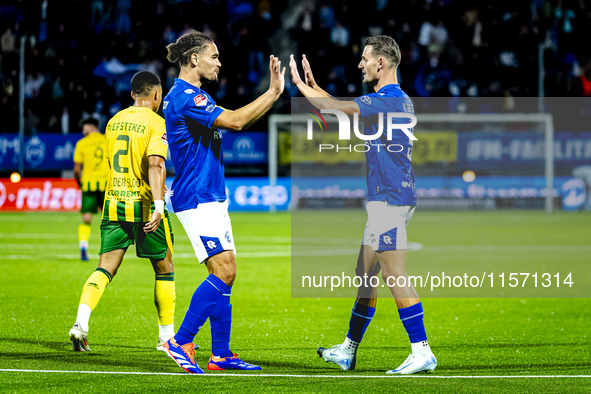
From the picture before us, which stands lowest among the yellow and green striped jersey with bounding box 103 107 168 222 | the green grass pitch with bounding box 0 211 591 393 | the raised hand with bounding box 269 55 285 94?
the green grass pitch with bounding box 0 211 591 393

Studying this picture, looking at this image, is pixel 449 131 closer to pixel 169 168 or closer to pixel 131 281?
pixel 169 168

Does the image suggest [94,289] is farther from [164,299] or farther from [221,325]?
[221,325]

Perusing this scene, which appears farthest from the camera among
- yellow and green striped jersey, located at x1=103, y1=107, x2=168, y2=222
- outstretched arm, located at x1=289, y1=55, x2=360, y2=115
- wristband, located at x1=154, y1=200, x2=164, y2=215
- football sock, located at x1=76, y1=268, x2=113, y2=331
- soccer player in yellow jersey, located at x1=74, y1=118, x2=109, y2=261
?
soccer player in yellow jersey, located at x1=74, y1=118, x2=109, y2=261

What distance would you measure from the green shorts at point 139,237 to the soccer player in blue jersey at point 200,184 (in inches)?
33.0

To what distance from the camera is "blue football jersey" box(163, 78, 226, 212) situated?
195 inches

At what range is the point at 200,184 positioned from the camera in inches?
195

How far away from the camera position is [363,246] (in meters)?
5.16

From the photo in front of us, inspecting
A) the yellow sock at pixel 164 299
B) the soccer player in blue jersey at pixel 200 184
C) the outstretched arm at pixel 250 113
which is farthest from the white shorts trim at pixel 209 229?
the yellow sock at pixel 164 299

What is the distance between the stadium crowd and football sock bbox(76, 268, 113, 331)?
68.7 ft

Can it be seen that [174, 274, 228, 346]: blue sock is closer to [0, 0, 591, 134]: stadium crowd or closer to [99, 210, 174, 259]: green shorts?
[99, 210, 174, 259]: green shorts

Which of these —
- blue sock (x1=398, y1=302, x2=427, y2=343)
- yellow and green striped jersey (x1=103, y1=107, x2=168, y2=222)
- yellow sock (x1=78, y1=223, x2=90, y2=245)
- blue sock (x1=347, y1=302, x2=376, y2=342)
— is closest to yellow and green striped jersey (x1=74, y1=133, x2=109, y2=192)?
yellow sock (x1=78, y1=223, x2=90, y2=245)

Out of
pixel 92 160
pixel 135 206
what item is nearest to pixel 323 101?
pixel 135 206

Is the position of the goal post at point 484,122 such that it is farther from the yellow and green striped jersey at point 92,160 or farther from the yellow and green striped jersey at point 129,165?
the yellow and green striped jersey at point 129,165

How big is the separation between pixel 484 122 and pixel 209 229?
2214cm
